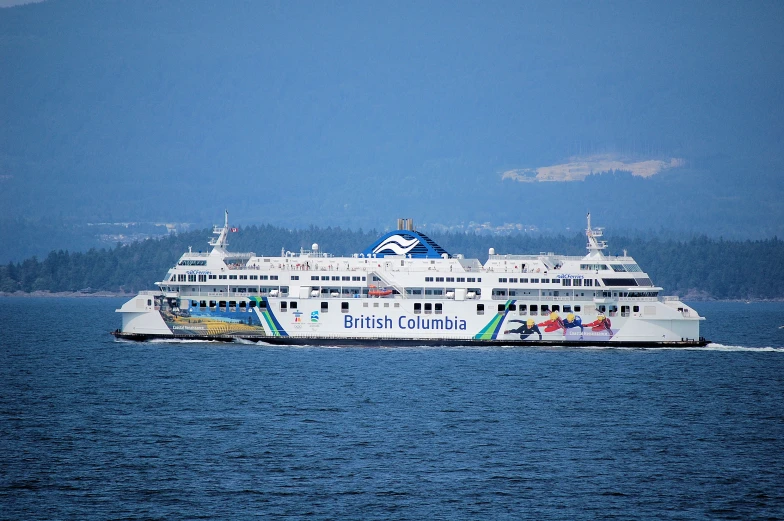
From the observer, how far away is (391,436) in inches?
1243

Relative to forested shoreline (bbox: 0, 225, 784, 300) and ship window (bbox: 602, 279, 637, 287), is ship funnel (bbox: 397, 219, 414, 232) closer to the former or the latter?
ship window (bbox: 602, 279, 637, 287)

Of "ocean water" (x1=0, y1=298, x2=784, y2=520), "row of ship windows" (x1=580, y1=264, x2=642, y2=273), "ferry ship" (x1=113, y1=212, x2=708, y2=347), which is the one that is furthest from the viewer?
"row of ship windows" (x1=580, y1=264, x2=642, y2=273)

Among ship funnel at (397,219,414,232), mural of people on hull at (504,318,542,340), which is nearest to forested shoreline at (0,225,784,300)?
ship funnel at (397,219,414,232)

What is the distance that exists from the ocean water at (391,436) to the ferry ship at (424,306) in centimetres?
197

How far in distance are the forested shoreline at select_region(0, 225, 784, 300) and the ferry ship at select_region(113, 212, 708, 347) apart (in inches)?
4306

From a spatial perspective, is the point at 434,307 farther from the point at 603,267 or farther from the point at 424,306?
the point at 603,267

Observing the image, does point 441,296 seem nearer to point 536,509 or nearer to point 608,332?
point 608,332

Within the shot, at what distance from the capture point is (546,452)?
29.8 metres

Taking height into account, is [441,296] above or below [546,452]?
above

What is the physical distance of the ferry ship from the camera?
→ 52906mm

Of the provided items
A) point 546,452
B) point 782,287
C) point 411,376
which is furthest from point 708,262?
point 546,452

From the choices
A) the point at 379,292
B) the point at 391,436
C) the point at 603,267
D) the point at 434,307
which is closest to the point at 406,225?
the point at 379,292

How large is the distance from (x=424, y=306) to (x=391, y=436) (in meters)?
22.4

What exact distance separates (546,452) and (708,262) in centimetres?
14738
